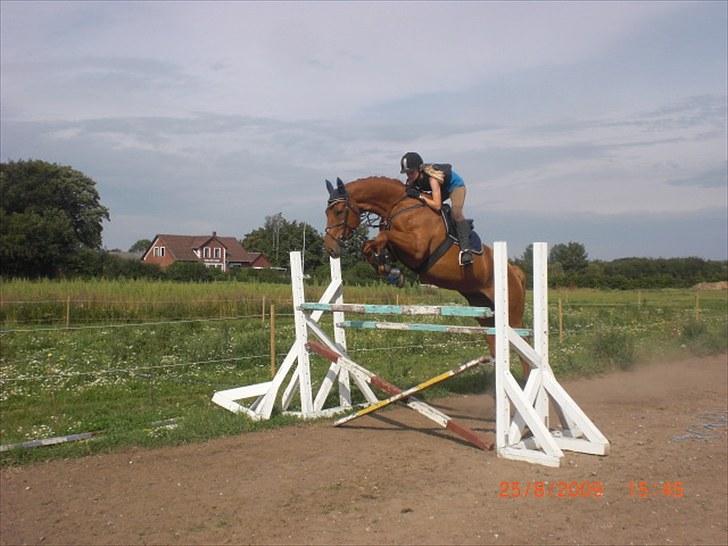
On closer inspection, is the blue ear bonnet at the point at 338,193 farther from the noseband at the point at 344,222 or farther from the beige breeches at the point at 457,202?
the beige breeches at the point at 457,202

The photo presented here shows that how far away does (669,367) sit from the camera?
1252 cm

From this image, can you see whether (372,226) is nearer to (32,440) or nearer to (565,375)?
(32,440)

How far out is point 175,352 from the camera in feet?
48.5

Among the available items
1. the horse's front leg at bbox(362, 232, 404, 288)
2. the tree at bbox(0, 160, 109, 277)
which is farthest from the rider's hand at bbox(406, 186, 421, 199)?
the tree at bbox(0, 160, 109, 277)

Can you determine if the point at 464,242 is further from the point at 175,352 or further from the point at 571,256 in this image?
the point at 571,256

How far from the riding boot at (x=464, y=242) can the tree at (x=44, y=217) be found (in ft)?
136

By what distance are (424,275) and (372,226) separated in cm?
73

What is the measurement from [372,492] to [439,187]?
3.00m

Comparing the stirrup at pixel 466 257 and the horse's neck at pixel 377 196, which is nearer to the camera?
the stirrup at pixel 466 257

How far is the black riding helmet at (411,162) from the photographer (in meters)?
6.81

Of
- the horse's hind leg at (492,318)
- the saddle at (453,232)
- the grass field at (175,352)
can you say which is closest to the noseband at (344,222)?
the saddle at (453,232)
